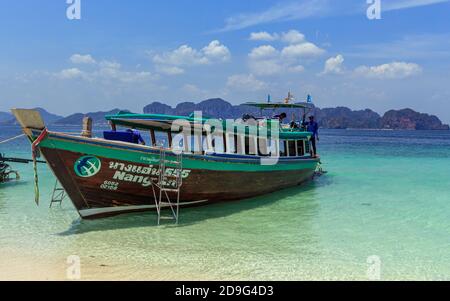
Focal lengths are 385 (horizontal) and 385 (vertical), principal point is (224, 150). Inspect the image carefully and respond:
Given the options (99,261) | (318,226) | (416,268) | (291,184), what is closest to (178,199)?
(99,261)

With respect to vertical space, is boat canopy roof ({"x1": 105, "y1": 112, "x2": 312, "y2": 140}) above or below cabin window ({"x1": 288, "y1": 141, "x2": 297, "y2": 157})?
above

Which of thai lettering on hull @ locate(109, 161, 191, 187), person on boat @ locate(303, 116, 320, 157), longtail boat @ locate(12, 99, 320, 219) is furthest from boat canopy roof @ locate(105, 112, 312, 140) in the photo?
person on boat @ locate(303, 116, 320, 157)

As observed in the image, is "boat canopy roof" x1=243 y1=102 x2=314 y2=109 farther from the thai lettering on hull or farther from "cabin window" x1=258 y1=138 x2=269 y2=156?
the thai lettering on hull

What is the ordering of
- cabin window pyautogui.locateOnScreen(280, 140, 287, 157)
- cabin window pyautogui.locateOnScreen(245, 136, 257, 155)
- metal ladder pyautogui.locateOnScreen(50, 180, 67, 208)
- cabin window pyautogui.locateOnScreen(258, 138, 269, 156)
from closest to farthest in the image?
1. metal ladder pyautogui.locateOnScreen(50, 180, 67, 208)
2. cabin window pyautogui.locateOnScreen(245, 136, 257, 155)
3. cabin window pyautogui.locateOnScreen(258, 138, 269, 156)
4. cabin window pyautogui.locateOnScreen(280, 140, 287, 157)

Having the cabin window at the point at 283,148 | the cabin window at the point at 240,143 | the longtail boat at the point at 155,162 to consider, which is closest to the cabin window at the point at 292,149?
the cabin window at the point at 283,148

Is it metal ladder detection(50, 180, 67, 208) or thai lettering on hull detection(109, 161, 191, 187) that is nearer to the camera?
thai lettering on hull detection(109, 161, 191, 187)

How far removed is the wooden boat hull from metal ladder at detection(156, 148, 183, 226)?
189mm

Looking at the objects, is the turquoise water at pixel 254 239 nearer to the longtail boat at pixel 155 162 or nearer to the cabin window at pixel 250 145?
the longtail boat at pixel 155 162

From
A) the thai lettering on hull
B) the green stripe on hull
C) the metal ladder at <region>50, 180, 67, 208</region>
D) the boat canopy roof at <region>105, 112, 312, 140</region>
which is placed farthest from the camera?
the metal ladder at <region>50, 180, 67, 208</region>

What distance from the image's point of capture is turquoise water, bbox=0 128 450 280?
24.5 ft

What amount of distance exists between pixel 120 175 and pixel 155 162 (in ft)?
3.20

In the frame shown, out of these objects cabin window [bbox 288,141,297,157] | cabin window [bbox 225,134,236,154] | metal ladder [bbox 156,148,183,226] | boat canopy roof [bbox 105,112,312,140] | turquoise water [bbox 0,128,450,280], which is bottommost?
turquoise water [bbox 0,128,450,280]

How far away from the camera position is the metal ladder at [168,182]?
1045 centimetres

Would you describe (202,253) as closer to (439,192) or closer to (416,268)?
(416,268)
